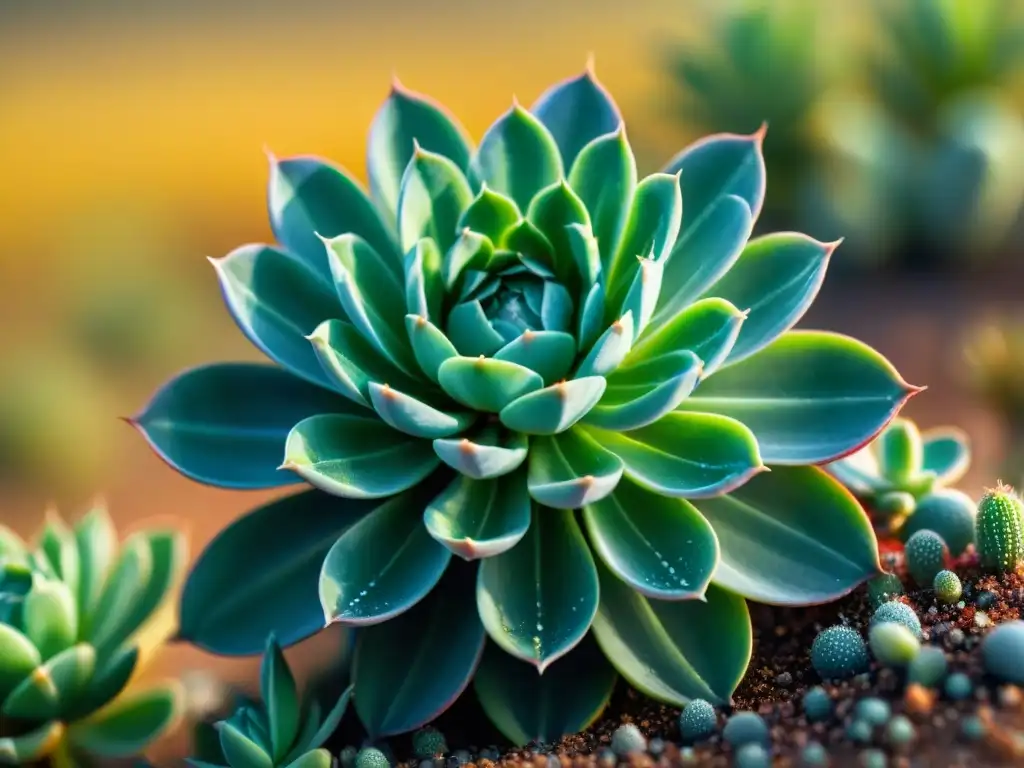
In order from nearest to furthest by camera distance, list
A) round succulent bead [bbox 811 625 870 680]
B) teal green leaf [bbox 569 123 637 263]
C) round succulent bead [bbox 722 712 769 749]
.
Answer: round succulent bead [bbox 722 712 769 749]
round succulent bead [bbox 811 625 870 680]
teal green leaf [bbox 569 123 637 263]

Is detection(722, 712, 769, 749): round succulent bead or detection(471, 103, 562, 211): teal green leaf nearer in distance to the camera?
detection(722, 712, 769, 749): round succulent bead

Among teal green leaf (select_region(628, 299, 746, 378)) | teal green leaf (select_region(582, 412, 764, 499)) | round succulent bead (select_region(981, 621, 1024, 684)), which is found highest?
teal green leaf (select_region(628, 299, 746, 378))

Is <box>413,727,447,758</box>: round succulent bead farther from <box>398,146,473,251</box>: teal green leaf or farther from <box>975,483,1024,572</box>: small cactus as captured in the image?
<box>975,483,1024,572</box>: small cactus

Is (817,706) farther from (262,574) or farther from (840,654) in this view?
(262,574)

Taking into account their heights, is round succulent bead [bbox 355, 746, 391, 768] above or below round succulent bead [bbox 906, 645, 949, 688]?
above

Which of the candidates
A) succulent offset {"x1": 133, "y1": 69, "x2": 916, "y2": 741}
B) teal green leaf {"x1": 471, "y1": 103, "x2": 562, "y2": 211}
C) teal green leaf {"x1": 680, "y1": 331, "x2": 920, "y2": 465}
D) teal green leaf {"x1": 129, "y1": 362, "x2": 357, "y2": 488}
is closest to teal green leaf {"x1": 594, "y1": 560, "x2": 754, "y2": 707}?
succulent offset {"x1": 133, "y1": 69, "x2": 916, "y2": 741}

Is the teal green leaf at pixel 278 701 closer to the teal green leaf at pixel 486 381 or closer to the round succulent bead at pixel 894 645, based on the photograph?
the teal green leaf at pixel 486 381

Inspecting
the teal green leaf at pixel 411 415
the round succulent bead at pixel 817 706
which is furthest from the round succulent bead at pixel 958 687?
the teal green leaf at pixel 411 415
